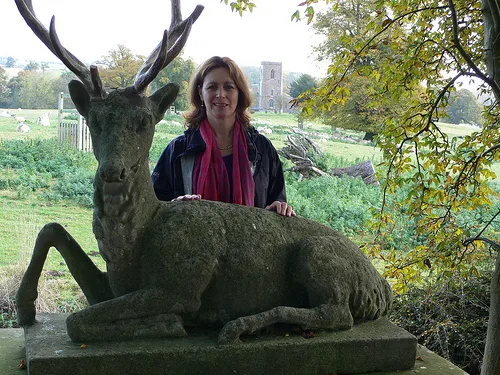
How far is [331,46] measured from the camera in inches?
493

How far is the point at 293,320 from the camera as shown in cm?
274

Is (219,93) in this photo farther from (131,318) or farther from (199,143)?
(131,318)

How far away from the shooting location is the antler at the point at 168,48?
245 centimetres

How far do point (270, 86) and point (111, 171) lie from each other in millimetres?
8828

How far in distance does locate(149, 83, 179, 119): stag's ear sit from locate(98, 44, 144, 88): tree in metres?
4.87

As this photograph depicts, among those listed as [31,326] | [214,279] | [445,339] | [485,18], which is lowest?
[445,339]

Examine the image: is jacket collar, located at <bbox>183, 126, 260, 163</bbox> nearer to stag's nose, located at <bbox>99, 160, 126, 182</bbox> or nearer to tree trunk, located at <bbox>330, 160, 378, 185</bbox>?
stag's nose, located at <bbox>99, 160, 126, 182</bbox>

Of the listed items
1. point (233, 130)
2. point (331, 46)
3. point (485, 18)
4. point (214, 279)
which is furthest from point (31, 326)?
point (331, 46)

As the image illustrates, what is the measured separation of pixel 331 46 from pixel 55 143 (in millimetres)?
6654

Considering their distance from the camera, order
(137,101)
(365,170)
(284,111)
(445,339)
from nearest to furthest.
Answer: (137,101) → (445,339) → (365,170) → (284,111)

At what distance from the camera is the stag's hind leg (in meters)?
2.60

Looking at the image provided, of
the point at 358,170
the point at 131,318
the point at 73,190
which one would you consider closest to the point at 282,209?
the point at 131,318

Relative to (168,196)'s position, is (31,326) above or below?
below

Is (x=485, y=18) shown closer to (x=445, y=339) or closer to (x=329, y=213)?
(x=445, y=339)
